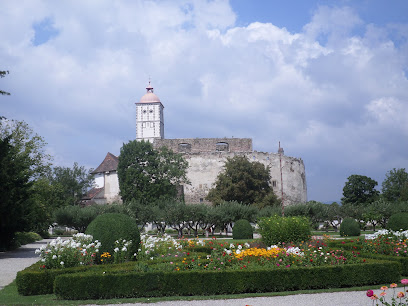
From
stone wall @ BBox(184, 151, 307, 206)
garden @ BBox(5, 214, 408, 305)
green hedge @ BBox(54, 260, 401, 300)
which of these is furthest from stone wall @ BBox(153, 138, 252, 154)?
green hedge @ BBox(54, 260, 401, 300)

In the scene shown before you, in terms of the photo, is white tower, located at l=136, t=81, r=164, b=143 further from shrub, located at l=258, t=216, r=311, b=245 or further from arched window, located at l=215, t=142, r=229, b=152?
shrub, located at l=258, t=216, r=311, b=245

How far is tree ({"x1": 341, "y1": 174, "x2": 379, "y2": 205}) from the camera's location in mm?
62125

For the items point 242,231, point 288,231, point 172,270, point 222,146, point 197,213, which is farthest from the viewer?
point 222,146

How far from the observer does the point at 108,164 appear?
189ft

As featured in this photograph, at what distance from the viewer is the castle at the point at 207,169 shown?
52.4 meters

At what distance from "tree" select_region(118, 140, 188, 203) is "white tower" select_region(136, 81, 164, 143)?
3092 cm

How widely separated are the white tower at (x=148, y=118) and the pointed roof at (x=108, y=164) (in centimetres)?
1704

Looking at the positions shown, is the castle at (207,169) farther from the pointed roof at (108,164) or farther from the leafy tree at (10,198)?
the leafy tree at (10,198)

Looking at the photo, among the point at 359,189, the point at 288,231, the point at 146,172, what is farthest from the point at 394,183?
the point at 288,231

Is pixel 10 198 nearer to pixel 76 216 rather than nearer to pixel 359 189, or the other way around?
pixel 76 216

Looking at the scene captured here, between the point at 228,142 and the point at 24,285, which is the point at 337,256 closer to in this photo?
the point at 24,285

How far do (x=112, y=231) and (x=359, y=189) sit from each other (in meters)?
57.1

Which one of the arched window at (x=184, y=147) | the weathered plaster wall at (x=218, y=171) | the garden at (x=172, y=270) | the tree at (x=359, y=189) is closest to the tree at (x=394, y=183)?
the tree at (x=359, y=189)

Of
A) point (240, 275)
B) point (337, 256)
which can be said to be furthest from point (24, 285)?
point (337, 256)
